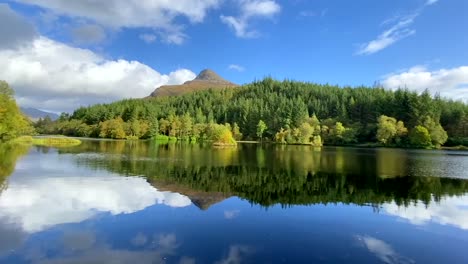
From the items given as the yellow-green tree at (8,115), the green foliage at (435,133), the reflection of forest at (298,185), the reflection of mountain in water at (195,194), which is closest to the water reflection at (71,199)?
the reflection of mountain in water at (195,194)

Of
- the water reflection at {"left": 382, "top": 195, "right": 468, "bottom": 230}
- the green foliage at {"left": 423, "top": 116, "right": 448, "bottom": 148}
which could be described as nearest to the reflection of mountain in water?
the water reflection at {"left": 382, "top": 195, "right": 468, "bottom": 230}

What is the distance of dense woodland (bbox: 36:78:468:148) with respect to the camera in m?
111

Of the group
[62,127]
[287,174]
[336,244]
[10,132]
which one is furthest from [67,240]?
[62,127]

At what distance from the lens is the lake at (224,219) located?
→ 12.6 m

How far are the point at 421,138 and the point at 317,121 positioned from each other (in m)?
39.5

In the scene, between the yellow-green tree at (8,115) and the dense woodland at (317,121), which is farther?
the dense woodland at (317,121)

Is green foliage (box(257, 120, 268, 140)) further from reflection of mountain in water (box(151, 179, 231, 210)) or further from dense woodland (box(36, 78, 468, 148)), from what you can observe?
reflection of mountain in water (box(151, 179, 231, 210))

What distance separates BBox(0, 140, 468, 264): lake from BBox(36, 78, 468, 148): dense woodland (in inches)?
3468

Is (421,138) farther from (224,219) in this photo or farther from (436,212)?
(224,219)

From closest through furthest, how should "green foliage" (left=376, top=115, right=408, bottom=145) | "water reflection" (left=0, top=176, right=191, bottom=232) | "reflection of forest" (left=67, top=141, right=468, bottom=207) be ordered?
1. "water reflection" (left=0, top=176, right=191, bottom=232)
2. "reflection of forest" (left=67, top=141, right=468, bottom=207)
3. "green foliage" (left=376, top=115, right=408, bottom=145)

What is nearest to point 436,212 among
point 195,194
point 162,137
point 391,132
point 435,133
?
point 195,194

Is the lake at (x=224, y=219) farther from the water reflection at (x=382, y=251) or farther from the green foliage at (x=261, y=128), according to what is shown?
the green foliage at (x=261, y=128)

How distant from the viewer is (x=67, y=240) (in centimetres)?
1345

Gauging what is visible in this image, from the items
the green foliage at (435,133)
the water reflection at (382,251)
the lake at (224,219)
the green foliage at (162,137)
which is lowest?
the water reflection at (382,251)
